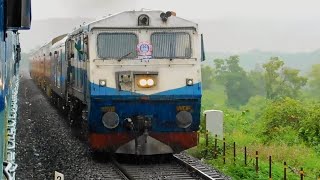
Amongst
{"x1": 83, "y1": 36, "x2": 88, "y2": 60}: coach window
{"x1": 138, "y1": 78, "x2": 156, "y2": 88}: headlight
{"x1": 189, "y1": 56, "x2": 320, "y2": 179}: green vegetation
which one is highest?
{"x1": 83, "y1": 36, "x2": 88, "y2": 60}: coach window

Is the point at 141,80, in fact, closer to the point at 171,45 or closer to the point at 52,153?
the point at 171,45

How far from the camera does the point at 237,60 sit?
70.3 metres

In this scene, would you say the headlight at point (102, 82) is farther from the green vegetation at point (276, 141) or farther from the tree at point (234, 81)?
the tree at point (234, 81)

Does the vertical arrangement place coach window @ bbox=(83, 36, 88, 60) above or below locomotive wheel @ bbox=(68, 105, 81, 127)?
above

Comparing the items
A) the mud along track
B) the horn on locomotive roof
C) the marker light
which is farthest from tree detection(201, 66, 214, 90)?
the marker light

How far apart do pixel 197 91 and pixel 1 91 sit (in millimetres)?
7529

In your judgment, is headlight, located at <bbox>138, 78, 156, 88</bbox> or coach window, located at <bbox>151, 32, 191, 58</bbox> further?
coach window, located at <bbox>151, 32, 191, 58</bbox>

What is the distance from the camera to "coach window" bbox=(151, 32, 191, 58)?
34.2 feet

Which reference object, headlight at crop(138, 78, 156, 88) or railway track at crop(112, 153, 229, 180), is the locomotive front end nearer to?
headlight at crop(138, 78, 156, 88)

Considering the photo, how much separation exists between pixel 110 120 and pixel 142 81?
38.0 inches

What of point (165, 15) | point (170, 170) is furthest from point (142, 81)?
point (170, 170)

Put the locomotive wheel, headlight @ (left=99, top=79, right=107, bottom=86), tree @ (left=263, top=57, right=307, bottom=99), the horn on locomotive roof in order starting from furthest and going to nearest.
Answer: tree @ (left=263, top=57, right=307, bottom=99), the locomotive wheel, the horn on locomotive roof, headlight @ (left=99, top=79, right=107, bottom=86)

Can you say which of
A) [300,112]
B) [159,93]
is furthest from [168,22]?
[300,112]

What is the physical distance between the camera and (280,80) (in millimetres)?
54969
